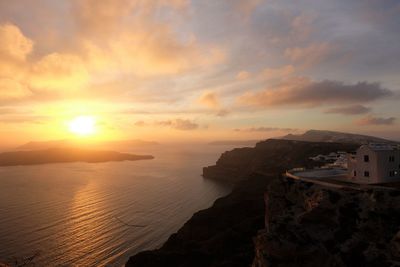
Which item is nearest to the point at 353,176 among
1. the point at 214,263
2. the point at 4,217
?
the point at 214,263

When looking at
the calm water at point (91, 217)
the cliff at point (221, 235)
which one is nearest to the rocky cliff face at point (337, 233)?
the cliff at point (221, 235)

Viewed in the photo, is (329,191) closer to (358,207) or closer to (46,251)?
(358,207)

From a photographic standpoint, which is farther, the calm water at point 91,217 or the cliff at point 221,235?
the calm water at point 91,217

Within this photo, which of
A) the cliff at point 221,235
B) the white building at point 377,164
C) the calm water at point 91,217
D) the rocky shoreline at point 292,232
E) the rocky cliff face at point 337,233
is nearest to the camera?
the rocky cliff face at point 337,233

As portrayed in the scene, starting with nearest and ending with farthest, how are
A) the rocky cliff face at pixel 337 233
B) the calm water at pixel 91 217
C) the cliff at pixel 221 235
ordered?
the rocky cliff face at pixel 337 233 → the cliff at pixel 221 235 → the calm water at pixel 91 217

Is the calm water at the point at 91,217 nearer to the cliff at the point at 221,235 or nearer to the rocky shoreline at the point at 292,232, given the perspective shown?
the cliff at the point at 221,235

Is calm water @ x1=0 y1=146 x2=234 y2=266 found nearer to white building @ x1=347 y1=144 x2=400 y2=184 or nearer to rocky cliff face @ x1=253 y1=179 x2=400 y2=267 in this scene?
rocky cliff face @ x1=253 y1=179 x2=400 y2=267

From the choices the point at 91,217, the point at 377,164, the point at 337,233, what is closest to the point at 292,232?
the point at 337,233
